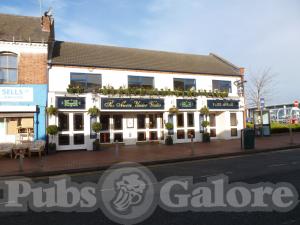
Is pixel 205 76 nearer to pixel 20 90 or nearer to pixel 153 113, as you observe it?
pixel 153 113

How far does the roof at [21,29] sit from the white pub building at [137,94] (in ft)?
5.74

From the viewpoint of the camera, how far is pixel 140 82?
76.2 ft

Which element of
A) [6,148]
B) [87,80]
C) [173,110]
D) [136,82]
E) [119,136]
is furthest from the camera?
[173,110]

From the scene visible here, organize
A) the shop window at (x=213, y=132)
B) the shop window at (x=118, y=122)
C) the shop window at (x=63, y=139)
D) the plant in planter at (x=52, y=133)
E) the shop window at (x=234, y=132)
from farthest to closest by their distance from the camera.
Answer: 1. the shop window at (x=234, y=132)
2. the shop window at (x=213, y=132)
3. the shop window at (x=118, y=122)
4. the shop window at (x=63, y=139)
5. the plant in planter at (x=52, y=133)

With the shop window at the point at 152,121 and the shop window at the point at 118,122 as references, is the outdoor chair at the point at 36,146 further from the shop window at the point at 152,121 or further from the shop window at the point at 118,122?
the shop window at the point at 152,121

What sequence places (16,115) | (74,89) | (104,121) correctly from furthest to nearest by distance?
1. (104,121)
2. (74,89)
3. (16,115)

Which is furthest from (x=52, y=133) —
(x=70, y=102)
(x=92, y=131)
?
(x=92, y=131)

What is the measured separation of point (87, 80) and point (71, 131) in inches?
148

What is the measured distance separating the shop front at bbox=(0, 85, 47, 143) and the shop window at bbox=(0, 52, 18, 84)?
0.63 m

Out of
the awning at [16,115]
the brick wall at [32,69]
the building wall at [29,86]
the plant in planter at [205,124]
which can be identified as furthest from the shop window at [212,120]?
the awning at [16,115]

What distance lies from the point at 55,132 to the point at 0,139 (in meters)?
3.35

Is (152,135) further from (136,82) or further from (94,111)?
(94,111)

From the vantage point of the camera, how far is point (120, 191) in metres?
8.18

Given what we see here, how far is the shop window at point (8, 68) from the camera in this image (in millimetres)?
A: 19078
